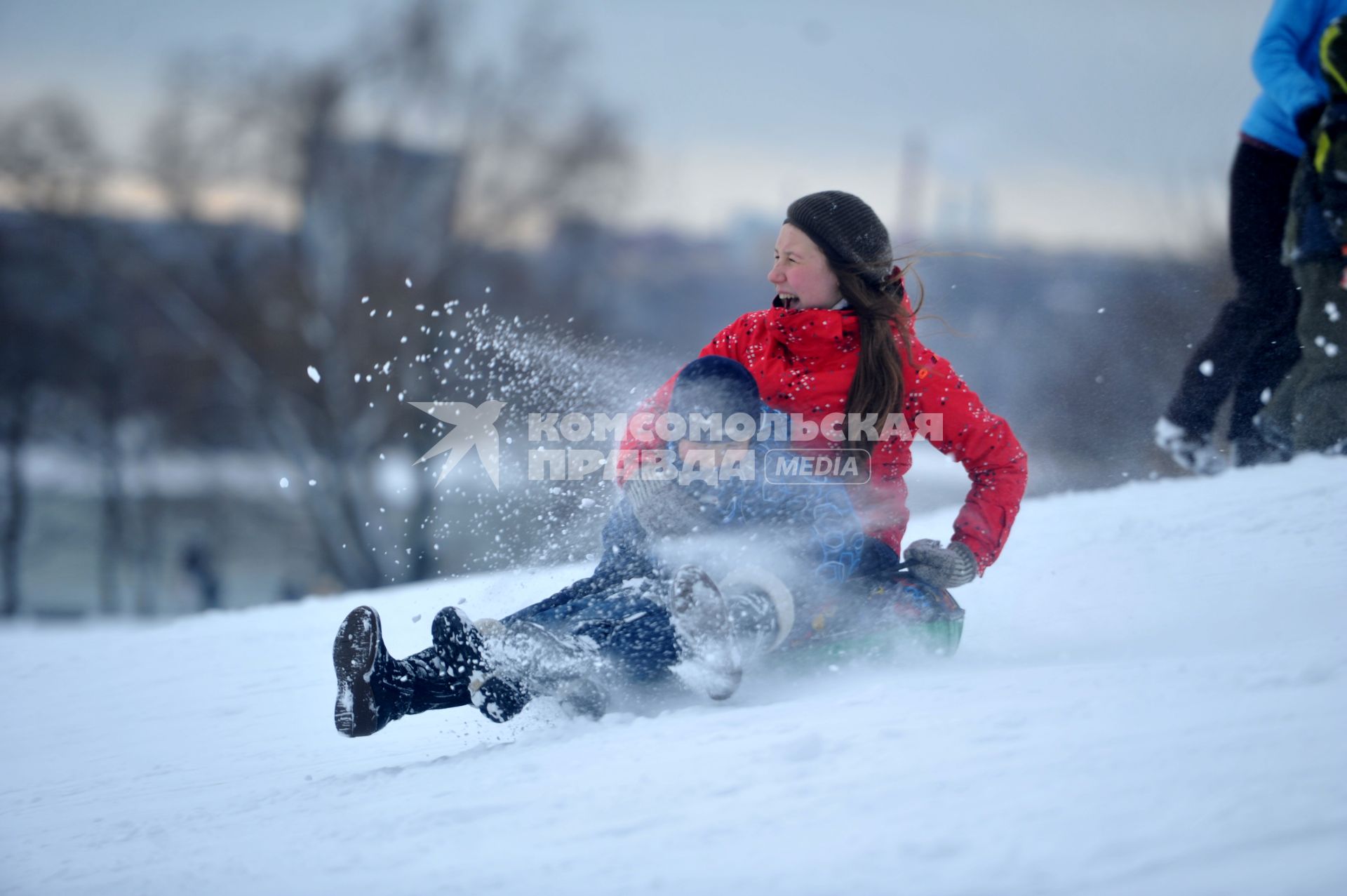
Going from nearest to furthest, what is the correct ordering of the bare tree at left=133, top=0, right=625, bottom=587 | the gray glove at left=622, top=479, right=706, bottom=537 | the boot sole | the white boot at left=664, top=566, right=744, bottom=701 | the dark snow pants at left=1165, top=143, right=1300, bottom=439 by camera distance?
the white boot at left=664, top=566, right=744, bottom=701 < the boot sole < the gray glove at left=622, top=479, right=706, bottom=537 < the dark snow pants at left=1165, top=143, right=1300, bottom=439 < the bare tree at left=133, top=0, right=625, bottom=587

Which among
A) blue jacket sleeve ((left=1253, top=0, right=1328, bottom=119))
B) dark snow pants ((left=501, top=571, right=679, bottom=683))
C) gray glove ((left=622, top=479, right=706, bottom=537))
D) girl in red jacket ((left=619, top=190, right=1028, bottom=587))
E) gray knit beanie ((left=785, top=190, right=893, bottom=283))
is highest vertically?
blue jacket sleeve ((left=1253, top=0, right=1328, bottom=119))

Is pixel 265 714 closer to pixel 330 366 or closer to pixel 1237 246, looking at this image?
pixel 1237 246

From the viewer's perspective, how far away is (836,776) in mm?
1555

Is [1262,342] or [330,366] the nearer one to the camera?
[1262,342]

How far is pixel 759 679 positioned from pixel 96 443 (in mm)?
15939

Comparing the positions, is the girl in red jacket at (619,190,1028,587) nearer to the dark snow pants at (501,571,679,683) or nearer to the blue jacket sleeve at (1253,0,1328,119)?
the dark snow pants at (501,571,679,683)

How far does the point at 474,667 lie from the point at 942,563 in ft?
3.25

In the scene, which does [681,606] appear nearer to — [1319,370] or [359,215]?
[1319,370]

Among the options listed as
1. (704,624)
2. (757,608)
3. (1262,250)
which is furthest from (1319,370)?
(704,624)

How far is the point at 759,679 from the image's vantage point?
2.16 meters

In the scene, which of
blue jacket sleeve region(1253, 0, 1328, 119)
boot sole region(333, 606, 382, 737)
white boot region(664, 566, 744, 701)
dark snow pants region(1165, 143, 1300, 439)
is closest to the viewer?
white boot region(664, 566, 744, 701)

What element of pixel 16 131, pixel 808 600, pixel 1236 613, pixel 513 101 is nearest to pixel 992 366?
pixel 1236 613

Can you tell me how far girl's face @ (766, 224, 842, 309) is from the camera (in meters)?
2.44

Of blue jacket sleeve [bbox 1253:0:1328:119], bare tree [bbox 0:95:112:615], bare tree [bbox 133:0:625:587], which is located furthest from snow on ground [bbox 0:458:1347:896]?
bare tree [bbox 0:95:112:615]
